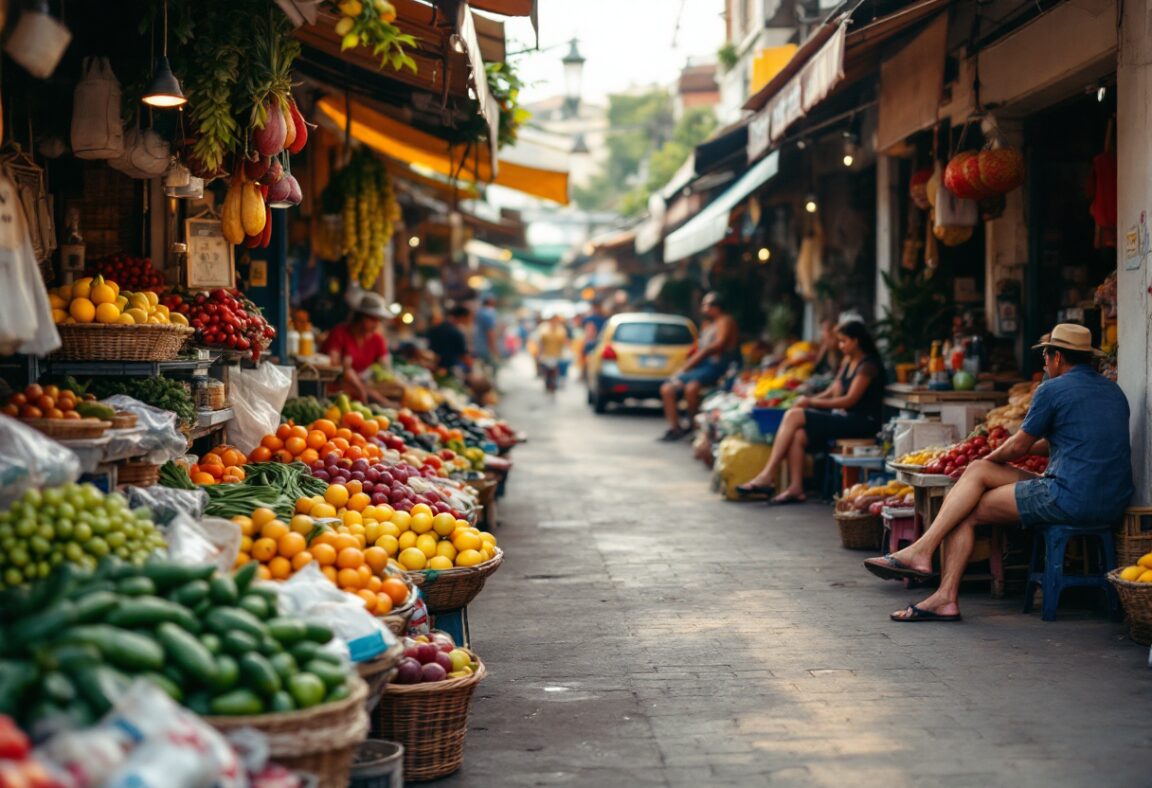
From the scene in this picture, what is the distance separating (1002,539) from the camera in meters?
8.18

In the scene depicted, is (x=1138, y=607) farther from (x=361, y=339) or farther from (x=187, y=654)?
(x=361, y=339)

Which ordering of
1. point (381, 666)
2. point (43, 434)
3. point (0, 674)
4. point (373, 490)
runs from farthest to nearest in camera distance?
point (373, 490) → point (43, 434) → point (381, 666) → point (0, 674)

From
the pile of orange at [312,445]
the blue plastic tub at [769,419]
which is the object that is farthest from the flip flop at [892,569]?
the blue plastic tub at [769,419]

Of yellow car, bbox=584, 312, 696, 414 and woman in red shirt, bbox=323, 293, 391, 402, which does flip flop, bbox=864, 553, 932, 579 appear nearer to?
woman in red shirt, bbox=323, 293, 391, 402

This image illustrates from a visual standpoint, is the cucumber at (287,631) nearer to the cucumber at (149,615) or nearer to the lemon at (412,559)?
the cucumber at (149,615)

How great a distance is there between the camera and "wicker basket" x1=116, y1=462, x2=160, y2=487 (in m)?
5.60

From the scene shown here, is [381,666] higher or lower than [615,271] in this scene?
lower

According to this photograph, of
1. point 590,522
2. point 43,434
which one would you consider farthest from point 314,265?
point 43,434

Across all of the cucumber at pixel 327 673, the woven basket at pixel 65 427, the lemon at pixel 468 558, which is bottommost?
the lemon at pixel 468 558

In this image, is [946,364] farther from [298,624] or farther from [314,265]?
[298,624]

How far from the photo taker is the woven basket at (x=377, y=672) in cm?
440

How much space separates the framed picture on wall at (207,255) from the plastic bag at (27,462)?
3.76 m

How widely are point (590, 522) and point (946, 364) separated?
3.38 m

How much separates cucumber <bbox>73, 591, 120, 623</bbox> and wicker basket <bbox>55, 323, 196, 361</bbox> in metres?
2.78
